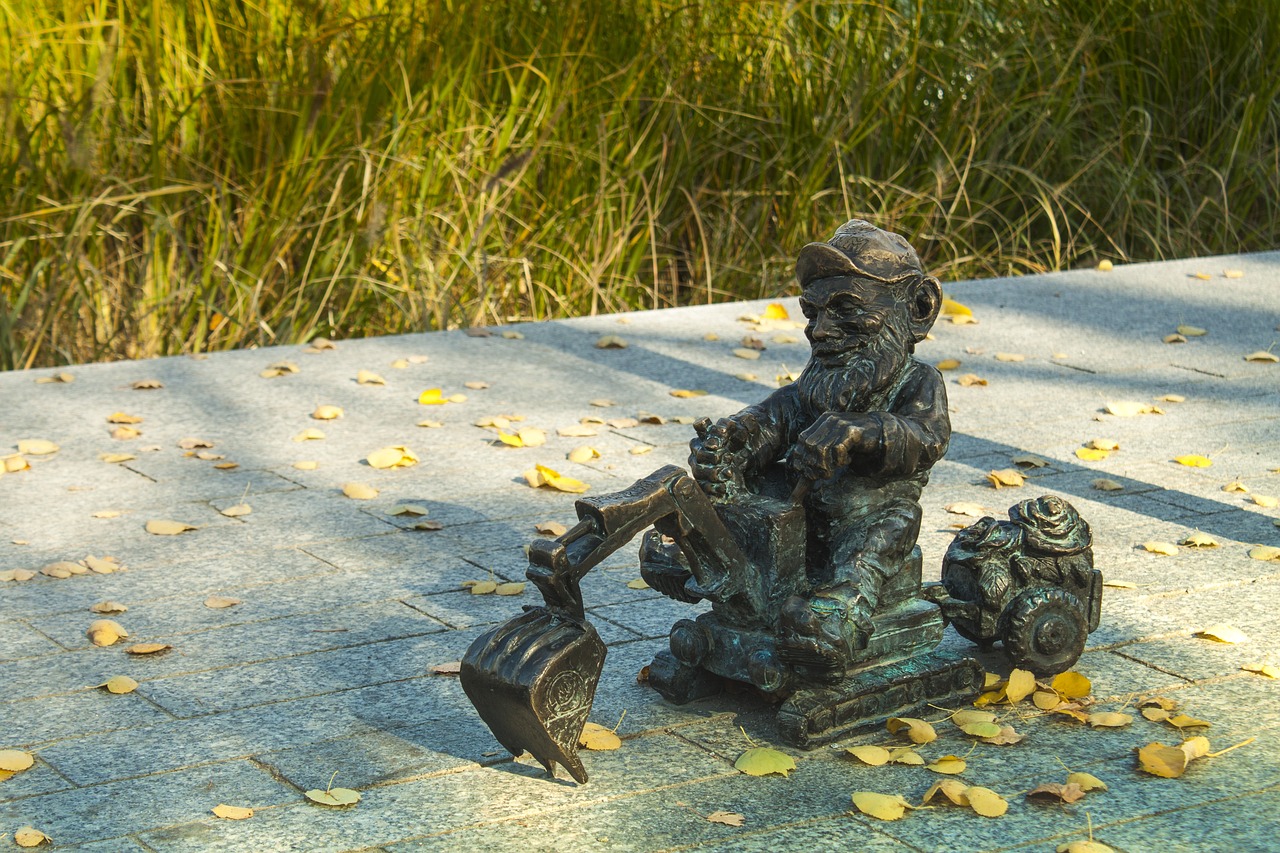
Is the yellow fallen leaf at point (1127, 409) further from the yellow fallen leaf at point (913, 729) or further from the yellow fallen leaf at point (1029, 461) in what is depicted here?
the yellow fallen leaf at point (913, 729)

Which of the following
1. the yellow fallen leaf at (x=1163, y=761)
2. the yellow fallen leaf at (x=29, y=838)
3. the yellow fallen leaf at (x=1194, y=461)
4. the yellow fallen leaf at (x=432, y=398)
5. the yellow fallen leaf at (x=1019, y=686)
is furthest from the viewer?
the yellow fallen leaf at (x=432, y=398)

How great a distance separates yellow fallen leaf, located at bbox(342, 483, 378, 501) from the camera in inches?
185

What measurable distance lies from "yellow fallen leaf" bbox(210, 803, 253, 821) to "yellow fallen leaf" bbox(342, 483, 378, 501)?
6.66 feet

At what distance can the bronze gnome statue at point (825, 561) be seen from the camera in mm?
2775

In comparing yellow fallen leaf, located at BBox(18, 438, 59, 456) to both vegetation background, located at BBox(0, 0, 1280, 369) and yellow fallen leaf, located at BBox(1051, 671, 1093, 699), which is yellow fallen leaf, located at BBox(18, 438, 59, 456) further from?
yellow fallen leaf, located at BBox(1051, 671, 1093, 699)

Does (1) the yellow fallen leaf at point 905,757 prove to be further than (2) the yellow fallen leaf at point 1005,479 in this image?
No

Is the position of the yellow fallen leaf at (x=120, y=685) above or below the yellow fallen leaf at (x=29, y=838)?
below

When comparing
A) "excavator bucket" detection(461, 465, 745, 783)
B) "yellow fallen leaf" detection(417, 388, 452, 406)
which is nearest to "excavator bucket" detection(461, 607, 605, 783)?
"excavator bucket" detection(461, 465, 745, 783)

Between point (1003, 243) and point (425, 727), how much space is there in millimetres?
7067

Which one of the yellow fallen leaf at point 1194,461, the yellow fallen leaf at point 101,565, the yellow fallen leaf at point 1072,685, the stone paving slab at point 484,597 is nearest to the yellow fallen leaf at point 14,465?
the stone paving slab at point 484,597

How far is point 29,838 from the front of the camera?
103 inches

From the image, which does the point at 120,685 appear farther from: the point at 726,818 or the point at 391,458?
the point at 391,458

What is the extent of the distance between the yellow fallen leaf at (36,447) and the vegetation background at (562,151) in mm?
1662

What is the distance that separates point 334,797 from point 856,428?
1167mm
